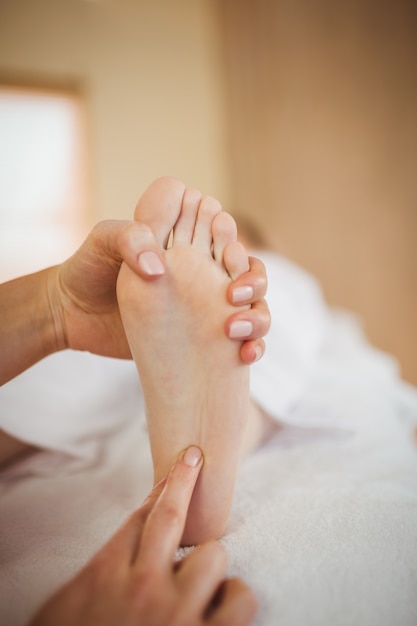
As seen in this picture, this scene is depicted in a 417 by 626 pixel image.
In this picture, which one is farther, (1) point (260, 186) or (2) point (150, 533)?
(1) point (260, 186)

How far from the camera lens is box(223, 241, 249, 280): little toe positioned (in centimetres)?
48

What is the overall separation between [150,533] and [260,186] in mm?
2235

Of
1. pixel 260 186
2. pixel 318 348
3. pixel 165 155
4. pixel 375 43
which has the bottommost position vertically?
pixel 318 348

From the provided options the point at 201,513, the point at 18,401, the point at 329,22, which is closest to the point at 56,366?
the point at 18,401

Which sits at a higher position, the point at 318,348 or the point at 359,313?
the point at 318,348

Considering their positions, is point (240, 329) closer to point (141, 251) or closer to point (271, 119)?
point (141, 251)

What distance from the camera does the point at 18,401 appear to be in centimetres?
61

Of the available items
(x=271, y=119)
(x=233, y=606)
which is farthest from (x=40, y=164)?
(x=233, y=606)

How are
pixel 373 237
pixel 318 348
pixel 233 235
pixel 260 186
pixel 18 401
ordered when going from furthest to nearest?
pixel 260 186 < pixel 373 237 < pixel 318 348 < pixel 18 401 < pixel 233 235

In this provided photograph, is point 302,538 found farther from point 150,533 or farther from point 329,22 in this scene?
point 329,22

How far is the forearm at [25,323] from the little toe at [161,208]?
0.52 feet

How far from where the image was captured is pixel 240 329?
1.51 ft

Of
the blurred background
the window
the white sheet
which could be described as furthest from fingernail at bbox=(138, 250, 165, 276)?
the blurred background

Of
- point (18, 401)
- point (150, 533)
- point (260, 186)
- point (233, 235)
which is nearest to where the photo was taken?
point (150, 533)
